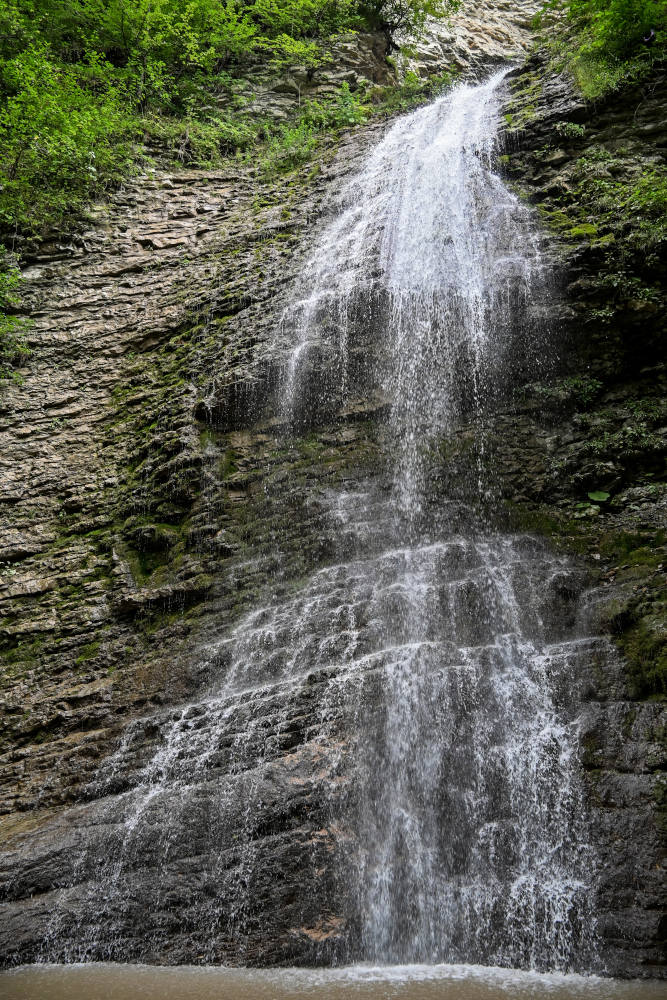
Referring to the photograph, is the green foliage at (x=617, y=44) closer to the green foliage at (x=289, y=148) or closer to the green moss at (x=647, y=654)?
the green foliage at (x=289, y=148)

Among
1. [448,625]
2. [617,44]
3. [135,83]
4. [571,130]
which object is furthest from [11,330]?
[617,44]

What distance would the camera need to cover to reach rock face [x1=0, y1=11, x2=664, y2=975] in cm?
471

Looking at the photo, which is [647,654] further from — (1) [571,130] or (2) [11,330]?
(2) [11,330]

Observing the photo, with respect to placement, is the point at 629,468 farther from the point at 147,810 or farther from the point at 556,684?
the point at 147,810

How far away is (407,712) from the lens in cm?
541

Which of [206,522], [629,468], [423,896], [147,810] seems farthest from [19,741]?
[629,468]

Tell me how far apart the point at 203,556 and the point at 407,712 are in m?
3.46

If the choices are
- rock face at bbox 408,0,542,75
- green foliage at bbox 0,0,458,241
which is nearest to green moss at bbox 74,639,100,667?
green foliage at bbox 0,0,458,241

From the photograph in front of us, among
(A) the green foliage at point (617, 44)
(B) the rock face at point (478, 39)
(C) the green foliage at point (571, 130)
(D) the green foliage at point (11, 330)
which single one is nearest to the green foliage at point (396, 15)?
(B) the rock face at point (478, 39)

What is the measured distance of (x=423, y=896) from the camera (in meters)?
4.48

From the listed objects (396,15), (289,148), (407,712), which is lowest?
(407,712)

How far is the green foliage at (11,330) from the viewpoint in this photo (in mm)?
10172

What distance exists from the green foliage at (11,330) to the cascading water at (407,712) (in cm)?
454

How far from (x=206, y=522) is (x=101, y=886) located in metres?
4.06
